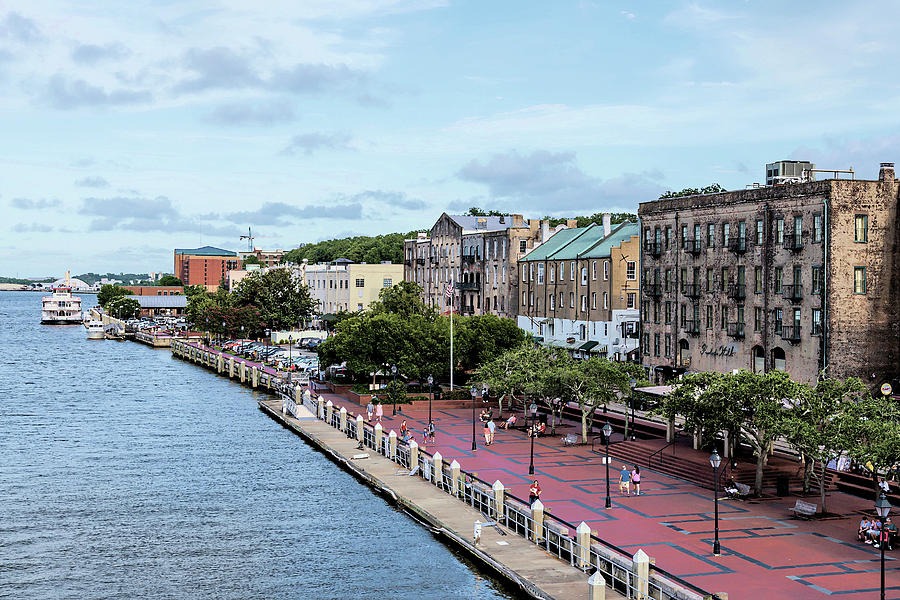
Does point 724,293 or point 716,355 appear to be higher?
point 724,293

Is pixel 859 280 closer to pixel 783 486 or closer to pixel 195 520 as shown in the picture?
pixel 783 486

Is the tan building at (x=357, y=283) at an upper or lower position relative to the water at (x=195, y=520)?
upper

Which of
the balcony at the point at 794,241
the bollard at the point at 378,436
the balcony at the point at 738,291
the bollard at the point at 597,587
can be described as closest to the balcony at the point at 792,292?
the balcony at the point at 794,241

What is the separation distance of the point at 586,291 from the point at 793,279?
34.0 metres

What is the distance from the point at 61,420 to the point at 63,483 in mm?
32511

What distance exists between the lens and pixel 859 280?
67.6 metres

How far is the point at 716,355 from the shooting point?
7850cm

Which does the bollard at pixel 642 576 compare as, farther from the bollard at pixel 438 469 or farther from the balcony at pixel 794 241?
the balcony at pixel 794 241

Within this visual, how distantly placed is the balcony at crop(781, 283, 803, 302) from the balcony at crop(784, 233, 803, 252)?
263 centimetres

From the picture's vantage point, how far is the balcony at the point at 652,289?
287 ft

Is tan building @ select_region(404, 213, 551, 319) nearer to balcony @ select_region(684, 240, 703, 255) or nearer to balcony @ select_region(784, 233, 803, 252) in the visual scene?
balcony @ select_region(684, 240, 703, 255)

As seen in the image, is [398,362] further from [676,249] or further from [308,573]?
[308,573]

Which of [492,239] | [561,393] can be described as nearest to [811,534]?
[561,393]

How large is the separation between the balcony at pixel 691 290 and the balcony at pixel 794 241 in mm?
11691
